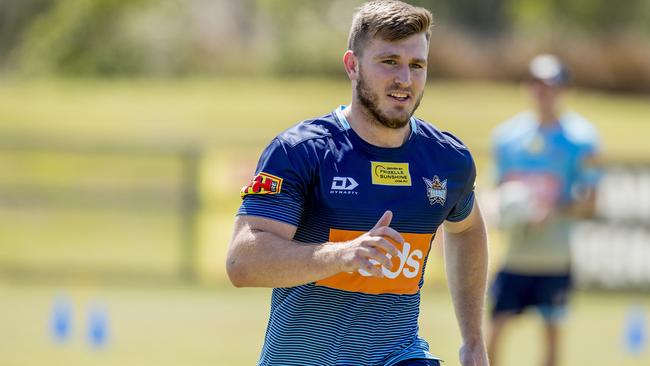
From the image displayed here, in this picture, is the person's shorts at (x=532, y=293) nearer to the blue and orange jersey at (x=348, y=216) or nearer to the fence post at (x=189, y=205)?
the blue and orange jersey at (x=348, y=216)

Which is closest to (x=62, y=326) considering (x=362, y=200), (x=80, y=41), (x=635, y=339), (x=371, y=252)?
(x=635, y=339)

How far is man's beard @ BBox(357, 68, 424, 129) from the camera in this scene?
4.63 meters

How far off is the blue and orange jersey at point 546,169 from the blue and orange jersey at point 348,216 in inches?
172

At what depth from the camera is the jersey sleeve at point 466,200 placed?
4.99 meters

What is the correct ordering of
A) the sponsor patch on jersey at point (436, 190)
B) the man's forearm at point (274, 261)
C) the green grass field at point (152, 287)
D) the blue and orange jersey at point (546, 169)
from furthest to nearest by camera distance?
the green grass field at point (152, 287), the blue and orange jersey at point (546, 169), the sponsor patch on jersey at point (436, 190), the man's forearm at point (274, 261)

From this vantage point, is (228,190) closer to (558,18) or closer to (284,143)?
(284,143)

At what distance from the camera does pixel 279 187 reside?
4457 mm

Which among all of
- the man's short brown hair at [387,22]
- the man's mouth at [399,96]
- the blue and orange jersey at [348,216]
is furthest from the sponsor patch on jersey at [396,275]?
the man's short brown hair at [387,22]

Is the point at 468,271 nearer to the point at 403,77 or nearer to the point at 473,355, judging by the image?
the point at 473,355

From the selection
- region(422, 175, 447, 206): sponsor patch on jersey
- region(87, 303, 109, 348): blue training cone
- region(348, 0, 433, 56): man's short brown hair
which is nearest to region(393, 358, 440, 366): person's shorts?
region(422, 175, 447, 206): sponsor patch on jersey

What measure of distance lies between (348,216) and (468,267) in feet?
2.53

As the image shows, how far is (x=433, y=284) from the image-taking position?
1548cm

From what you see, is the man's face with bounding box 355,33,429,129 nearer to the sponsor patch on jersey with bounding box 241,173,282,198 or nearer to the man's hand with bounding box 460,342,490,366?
the sponsor patch on jersey with bounding box 241,173,282,198

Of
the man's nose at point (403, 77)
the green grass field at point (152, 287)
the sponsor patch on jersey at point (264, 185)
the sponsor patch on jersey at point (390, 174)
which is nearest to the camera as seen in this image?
the sponsor patch on jersey at point (264, 185)
